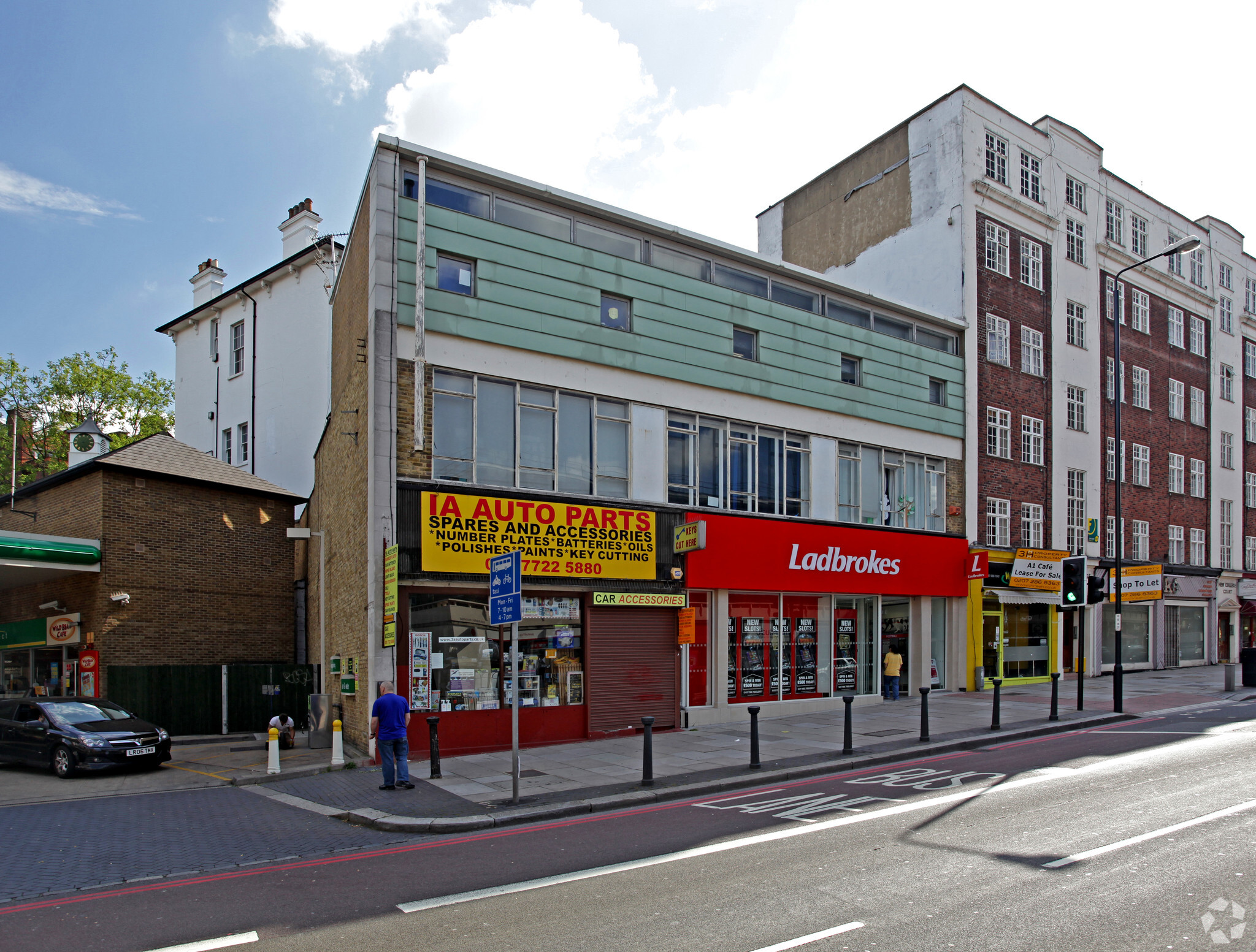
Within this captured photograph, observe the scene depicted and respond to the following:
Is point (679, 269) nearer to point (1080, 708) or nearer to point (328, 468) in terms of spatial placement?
point (328, 468)

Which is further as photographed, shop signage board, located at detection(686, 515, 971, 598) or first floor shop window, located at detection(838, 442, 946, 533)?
first floor shop window, located at detection(838, 442, 946, 533)

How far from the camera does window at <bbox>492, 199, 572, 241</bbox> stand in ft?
58.6

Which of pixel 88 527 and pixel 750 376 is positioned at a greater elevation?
pixel 750 376

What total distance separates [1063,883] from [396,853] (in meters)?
6.34

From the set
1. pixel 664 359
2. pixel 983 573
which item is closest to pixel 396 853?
pixel 664 359

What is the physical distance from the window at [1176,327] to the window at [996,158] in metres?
12.8

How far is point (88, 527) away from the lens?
2169cm

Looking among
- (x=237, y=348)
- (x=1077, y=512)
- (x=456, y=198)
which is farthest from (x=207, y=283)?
(x=1077, y=512)

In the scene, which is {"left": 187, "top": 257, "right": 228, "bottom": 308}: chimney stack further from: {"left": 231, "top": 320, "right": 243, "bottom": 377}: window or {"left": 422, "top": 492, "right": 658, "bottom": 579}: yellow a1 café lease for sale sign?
{"left": 422, "top": 492, "right": 658, "bottom": 579}: yellow a1 café lease for sale sign

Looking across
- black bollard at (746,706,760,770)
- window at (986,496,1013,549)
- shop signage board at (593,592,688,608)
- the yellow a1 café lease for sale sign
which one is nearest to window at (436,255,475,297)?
the yellow a1 café lease for sale sign

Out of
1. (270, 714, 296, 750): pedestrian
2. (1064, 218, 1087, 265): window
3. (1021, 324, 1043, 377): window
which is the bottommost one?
(270, 714, 296, 750): pedestrian

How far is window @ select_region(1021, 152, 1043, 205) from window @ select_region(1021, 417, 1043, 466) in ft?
24.7

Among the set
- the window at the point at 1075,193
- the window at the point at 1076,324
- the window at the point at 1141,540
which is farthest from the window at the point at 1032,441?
the window at the point at 1075,193

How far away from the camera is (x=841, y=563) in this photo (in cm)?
2239
